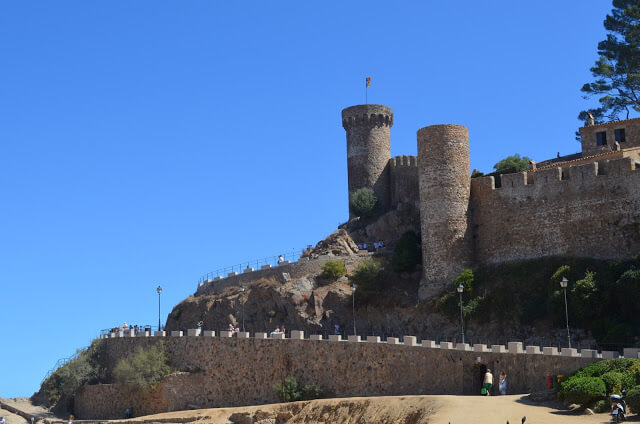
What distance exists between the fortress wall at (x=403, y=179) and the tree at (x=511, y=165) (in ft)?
23.2

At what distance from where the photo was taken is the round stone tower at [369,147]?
6669cm

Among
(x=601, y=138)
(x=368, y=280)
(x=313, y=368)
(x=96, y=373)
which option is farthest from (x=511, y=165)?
(x=96, y=373)

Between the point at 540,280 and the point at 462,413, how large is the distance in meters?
15.7

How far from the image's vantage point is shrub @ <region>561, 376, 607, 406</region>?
29500 millimetres

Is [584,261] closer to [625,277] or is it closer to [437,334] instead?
[625,277]

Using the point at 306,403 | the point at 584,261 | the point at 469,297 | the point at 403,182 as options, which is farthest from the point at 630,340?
the point at 403,182

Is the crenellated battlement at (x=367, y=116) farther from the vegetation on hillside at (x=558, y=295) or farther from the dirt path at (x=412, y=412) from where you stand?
the dirt path at (x=412, y=412)

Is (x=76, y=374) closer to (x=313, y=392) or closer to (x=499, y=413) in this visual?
(x=313, y=392)

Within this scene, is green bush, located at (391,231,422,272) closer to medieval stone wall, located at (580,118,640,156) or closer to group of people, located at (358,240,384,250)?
group of people, located at (358,240,384,250)

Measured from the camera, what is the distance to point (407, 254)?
172 feet

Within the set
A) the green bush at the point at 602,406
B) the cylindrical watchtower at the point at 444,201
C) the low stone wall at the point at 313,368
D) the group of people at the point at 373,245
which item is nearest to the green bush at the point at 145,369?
the low stone wall at the point at 313,368

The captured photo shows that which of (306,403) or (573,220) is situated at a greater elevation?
(573,220)

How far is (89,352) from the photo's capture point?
5600 cm

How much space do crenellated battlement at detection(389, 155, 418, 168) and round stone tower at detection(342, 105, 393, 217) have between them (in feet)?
2.27
